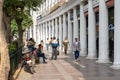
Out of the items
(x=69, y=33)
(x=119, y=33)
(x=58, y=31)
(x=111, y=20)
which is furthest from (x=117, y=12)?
(x=58, y=31)

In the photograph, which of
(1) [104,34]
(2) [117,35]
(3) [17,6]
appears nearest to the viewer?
(2) [117,35]

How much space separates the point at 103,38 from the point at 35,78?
786 cm

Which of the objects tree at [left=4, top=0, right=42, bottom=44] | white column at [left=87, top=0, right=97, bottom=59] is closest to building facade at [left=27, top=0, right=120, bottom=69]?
white column at [left=87, top=0, right=97, bottom=59]

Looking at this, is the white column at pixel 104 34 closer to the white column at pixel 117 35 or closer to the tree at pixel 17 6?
the white column at pixel 117 35

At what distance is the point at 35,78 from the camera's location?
53.0 feet

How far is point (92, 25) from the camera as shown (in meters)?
27.1

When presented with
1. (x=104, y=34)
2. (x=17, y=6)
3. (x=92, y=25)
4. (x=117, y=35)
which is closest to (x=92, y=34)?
(x=92, y=25)

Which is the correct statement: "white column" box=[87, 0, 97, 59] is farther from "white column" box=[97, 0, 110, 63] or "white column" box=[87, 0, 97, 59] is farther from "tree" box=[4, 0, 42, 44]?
"tree" box=[4, 0, 42, 44]

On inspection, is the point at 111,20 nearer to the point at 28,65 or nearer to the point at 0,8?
the point at 28,65

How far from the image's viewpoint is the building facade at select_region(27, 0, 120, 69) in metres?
20.0

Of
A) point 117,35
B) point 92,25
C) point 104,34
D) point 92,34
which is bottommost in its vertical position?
point 117,35

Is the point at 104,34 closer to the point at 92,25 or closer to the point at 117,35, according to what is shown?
the point at 117,35

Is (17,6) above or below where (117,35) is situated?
above

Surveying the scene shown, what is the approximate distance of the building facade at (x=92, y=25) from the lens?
65.8 feet
